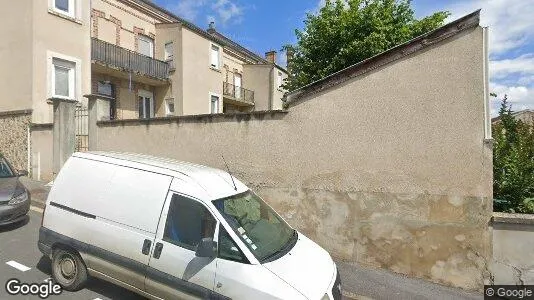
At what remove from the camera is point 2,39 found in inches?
421

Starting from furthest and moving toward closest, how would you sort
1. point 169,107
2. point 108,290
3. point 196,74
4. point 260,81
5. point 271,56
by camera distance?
point 271,56 → point 260,81 → point 196,74 → point 169,107 → point 108,290

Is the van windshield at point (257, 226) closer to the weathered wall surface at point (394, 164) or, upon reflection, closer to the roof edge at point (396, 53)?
the weathered wall surface at point (394, 164)

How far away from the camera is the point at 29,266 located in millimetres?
4516

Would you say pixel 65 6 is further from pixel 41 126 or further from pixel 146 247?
pixel 146 247

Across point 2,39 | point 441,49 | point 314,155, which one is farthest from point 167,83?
point 441,49

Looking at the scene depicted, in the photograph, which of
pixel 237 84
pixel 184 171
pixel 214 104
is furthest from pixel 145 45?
pixel 184 171

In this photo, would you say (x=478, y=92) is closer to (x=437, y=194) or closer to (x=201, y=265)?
(x=437, y=194)

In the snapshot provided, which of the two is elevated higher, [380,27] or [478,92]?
[380,27]

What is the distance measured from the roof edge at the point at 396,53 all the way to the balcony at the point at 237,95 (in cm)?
1721

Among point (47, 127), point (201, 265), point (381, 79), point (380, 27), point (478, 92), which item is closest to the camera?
point (201, 265)

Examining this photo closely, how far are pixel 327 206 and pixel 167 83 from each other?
13.6m

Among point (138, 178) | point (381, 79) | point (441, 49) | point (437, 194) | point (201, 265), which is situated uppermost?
point (441, 49)

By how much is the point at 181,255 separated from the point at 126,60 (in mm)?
13485

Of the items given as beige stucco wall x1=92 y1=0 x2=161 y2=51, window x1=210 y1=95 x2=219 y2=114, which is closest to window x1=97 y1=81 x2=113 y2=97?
beige stucco wall x1=92 y1=0 x2=161 y2=51
